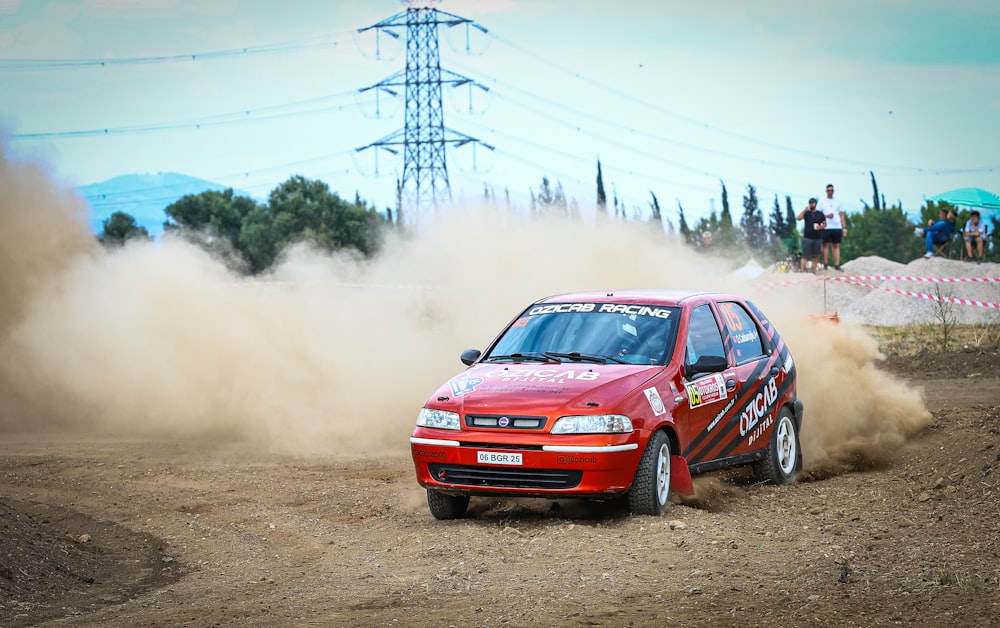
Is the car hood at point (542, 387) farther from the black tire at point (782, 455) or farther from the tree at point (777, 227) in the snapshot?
the tree at point (777, 227)

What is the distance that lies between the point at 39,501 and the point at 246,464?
2336mm

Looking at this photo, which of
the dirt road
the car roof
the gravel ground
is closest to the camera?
the dirt road

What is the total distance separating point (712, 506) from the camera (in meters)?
8.59

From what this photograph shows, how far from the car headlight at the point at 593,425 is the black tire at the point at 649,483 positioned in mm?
282

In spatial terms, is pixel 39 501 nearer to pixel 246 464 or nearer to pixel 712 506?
pixel 246 464

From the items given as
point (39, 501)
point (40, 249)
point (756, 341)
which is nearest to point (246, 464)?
point (39, 501)

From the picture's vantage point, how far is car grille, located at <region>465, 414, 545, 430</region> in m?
7.84

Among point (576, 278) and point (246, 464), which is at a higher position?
point (576, 278)

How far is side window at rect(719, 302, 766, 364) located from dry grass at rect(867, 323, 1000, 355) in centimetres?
1094

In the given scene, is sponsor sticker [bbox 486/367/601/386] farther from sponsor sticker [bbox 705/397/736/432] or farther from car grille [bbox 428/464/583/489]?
sponsor sticker [bbox 705/397/736/432]

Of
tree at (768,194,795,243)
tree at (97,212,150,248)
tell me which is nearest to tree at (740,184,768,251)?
tree at (768,194,795,243)

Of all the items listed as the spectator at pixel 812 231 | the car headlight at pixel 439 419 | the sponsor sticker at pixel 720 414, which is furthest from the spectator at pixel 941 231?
the car headlight at pixel 439 419

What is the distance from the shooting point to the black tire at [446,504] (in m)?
8.47

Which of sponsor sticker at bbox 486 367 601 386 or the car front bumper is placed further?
sponsor sticker at bbox 486 367 601 386
